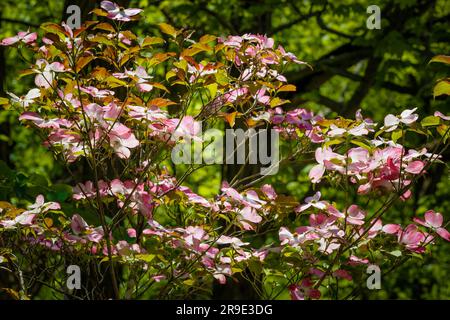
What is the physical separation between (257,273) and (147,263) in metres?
0.39

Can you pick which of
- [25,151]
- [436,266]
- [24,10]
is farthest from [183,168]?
[436,266]

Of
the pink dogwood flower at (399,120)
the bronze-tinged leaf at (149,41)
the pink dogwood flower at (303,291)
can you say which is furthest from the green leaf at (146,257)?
the pink dogwood flower at (399,120)

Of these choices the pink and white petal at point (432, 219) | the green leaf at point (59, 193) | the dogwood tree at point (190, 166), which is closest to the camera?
the dogwood tree at point (190, 166)

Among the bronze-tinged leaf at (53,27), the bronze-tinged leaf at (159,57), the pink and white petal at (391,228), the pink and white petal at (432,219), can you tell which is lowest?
the pink and white petal at (391,228)

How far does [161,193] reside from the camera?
232 cm

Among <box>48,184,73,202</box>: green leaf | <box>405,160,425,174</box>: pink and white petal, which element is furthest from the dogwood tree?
<box>48,184,73,202</box>: green leaf

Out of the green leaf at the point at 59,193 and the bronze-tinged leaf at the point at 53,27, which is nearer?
the bronze-tinged leaf at the point at 53,27

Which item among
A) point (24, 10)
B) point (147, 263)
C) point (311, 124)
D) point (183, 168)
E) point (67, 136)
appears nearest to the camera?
point (67, 136)

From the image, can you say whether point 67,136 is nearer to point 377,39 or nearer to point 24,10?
point 377,39

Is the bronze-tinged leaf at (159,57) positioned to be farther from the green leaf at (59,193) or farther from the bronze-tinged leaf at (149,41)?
the green leaf at (59,193)

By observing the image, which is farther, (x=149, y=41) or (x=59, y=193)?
(x=59, y=193)

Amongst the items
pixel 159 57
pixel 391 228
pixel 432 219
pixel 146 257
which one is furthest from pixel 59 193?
pixel 432 219

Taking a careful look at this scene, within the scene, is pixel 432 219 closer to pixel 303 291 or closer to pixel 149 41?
pixel 303 291

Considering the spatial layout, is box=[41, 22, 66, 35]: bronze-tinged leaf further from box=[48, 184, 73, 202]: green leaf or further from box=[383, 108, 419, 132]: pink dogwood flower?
box=[383, 108, 419, 132]: pink dogwood flower
